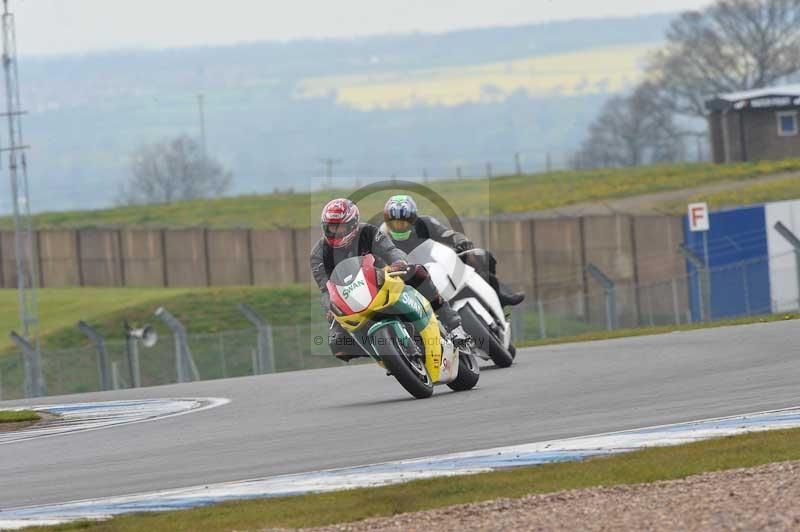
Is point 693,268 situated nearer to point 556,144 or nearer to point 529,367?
point 529,367

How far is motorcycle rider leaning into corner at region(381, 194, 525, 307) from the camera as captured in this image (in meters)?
15.4

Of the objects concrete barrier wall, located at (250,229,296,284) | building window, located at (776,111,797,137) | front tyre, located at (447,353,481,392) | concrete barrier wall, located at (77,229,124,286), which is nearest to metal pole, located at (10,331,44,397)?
front tyre, located at (447,353,481,392)

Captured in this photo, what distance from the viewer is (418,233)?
16.0 m

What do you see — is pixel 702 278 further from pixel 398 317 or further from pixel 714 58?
pixel 714 58

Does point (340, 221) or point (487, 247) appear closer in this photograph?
point (340, 221)

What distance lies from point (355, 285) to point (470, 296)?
286 centimetres

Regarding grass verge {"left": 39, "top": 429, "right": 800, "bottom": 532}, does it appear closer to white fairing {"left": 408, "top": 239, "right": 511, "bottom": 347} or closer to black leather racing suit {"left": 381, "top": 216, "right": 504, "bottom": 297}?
white fairing {"left": 408, "top": 239, "right": 511, "bottom": 347}

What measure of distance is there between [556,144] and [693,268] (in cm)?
12106

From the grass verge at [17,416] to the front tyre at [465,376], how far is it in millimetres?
4580

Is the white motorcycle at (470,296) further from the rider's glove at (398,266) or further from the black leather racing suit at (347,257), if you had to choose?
the rider's glove at (398,266)

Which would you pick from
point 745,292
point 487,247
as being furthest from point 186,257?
point 745,292

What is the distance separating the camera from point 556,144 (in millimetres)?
160125

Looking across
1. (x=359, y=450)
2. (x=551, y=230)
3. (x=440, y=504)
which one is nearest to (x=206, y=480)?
(x=359, y=450)

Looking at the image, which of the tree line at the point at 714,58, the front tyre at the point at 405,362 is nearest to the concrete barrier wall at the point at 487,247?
the front tyre at the point at 405,362
